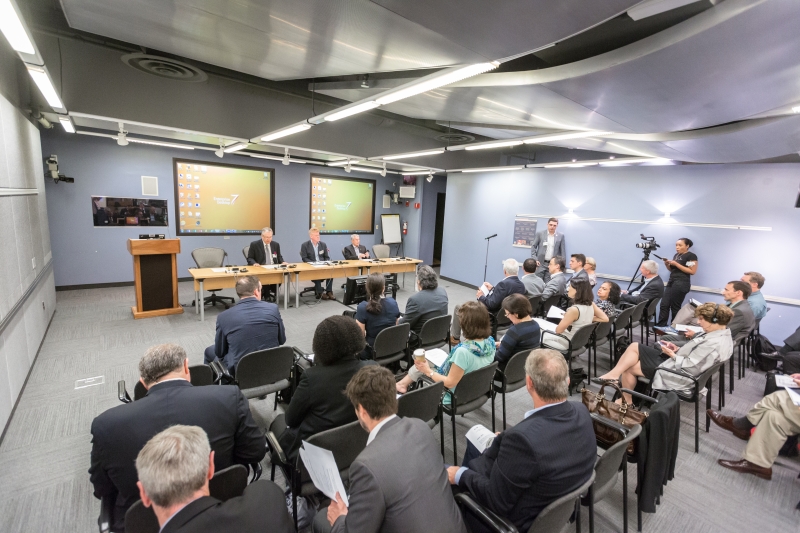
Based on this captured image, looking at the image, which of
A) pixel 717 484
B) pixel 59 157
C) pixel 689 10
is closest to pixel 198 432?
pixel 689 10

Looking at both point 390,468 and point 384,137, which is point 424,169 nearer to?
point 384,137

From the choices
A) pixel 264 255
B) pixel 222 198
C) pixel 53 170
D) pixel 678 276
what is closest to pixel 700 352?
pixel 678 276

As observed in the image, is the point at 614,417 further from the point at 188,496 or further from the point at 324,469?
the point at 188,496

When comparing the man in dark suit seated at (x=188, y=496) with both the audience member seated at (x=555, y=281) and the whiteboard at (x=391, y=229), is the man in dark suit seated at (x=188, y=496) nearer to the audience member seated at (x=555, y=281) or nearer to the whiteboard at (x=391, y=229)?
the audience member seated at (x=555, y=281)

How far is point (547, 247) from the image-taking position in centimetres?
720

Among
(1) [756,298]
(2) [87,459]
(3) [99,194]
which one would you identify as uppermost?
(3) [99,194]

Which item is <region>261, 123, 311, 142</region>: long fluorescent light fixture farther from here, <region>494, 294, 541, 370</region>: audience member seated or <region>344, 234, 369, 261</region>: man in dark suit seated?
<region>494, 294, 541, 370</region>: audience member seated

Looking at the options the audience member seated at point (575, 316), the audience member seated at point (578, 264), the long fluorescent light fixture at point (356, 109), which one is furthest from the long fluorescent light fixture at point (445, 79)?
the audience member seated at point (578, 264)

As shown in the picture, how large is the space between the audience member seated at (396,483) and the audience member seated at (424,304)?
2289 mm

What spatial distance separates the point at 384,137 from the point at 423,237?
13.7 feet

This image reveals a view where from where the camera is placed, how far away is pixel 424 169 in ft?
31.2

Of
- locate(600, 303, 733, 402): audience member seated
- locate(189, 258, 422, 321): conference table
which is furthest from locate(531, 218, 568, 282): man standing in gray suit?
locate(600, 303, 733, 402): audience member seated

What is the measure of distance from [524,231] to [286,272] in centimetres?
522

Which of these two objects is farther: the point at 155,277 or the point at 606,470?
the point at 155,277
